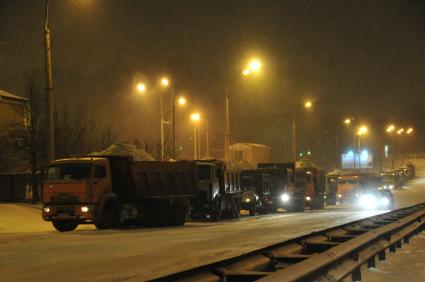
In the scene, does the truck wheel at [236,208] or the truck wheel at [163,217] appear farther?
the truck wheel at [236,208]

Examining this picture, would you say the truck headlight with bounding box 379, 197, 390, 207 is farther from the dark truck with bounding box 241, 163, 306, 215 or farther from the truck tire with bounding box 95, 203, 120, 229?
the truck tire with bounding box 95, 203, 120, 229

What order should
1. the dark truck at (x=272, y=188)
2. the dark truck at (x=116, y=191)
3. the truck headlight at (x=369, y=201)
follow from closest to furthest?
the dark truck at (x=116, y=191) < the dark truck at (x=272, y=188) < the truck headlight at (x=369, y=201)

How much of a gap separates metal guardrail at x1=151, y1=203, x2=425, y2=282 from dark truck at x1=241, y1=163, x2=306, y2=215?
1106 inches

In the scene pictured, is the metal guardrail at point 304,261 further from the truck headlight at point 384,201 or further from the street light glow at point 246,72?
the truck headlight at point 384,201

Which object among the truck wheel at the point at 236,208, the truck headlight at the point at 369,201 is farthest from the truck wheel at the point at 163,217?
the truck headlight at the point at 369,201

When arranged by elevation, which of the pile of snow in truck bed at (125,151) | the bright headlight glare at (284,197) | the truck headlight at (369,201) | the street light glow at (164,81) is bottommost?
the truck headlight at (369,201)

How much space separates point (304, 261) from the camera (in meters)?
7.45

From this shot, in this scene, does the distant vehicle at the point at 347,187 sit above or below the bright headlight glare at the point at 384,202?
above

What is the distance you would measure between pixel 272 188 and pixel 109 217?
20.2m

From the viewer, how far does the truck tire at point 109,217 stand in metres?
24.8

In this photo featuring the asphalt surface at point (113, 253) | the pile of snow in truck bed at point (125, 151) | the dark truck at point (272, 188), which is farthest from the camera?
the dark truck at point (272, 188)

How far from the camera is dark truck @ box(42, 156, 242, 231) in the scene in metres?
24.5

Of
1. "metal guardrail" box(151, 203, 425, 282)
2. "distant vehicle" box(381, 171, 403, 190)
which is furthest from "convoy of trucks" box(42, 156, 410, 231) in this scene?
"distant vehicle" box(381, 171, 403, 190)

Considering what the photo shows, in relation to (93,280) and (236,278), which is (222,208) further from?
(236,278)
